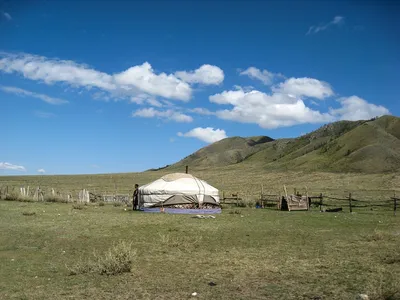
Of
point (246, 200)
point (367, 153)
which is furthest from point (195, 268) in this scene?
point (367, 153)

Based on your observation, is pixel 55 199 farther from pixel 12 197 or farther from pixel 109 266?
pixel 109 266

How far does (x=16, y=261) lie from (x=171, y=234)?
5697mm

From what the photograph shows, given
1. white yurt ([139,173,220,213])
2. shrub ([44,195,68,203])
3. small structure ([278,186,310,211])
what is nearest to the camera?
white yurt ([139,173,220,213])

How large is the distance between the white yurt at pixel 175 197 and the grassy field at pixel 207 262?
969cm

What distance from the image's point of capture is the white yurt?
2625cm

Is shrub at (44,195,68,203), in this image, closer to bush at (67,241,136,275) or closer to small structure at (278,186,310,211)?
small structure at (278,186,310,211)

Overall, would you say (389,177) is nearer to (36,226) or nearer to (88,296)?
(36,226)

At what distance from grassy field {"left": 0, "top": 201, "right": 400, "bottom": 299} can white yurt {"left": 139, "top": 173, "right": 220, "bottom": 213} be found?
9685 mm

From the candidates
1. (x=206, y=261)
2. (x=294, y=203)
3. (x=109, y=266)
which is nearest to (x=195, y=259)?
(x=206, y=261)

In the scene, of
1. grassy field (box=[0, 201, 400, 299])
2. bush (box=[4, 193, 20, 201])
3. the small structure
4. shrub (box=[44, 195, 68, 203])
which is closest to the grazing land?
grassy field (box=[0, 201, 400, 299])

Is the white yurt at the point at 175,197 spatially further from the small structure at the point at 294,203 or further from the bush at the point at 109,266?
the bush at the point at 109,266

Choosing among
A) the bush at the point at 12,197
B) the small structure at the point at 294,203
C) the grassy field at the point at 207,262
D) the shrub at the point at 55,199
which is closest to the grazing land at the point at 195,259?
the grassy field at the point at 207,262

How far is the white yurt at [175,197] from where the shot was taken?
2625cm

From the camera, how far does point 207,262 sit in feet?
31.6
